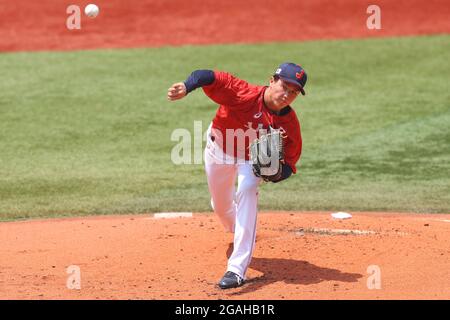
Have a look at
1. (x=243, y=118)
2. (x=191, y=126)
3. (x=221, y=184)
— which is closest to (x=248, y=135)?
(x=243, y=118)

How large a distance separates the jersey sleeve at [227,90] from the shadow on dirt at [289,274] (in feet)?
4.33

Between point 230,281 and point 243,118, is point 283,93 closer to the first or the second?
point 243,118

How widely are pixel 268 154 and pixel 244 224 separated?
55 cm

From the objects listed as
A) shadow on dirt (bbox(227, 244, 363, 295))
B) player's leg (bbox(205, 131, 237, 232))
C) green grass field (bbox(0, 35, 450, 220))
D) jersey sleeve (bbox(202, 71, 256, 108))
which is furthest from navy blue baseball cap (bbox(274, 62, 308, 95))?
green grass field (bbox(0, 35, 450, 220))

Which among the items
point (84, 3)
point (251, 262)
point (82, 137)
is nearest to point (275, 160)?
point (251, 262)

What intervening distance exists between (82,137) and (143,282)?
5.96m

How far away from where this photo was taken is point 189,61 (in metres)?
15.7

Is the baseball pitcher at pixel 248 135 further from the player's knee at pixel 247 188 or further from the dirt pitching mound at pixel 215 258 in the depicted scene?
the dirt pitching mound at pixel 215 258

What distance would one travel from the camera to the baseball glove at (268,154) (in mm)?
6707

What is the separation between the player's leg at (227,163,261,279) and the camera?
6.76m

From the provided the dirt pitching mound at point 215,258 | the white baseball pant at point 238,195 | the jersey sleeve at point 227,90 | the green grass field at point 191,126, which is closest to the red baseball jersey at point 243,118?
the jersey sleeve at point 227,90

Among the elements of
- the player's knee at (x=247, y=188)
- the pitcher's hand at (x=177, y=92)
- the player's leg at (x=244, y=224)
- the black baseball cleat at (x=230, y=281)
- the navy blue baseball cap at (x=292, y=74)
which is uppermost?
the navy blue baseball cap at (x=292, y=74)

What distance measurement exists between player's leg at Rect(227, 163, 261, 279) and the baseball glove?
12 centimetres

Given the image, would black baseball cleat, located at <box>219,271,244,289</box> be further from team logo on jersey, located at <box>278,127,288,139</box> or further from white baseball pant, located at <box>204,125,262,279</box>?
team logo on jersey, located at <box>278,127,288,139</box>
